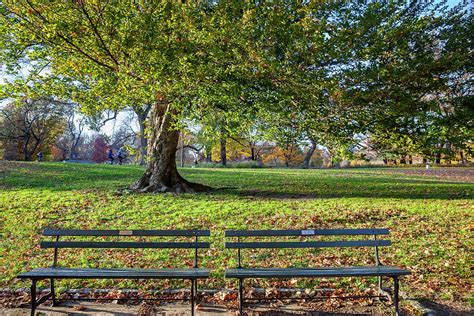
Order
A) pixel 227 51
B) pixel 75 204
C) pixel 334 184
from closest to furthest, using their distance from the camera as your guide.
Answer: pixel 227 51, pixel 75 204, pixel 334 184

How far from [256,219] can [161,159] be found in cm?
502

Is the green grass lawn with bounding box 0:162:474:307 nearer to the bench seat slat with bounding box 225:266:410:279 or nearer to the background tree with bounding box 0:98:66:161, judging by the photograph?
the bench seat slat with bounding box 225:266:410:279

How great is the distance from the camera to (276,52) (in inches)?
279

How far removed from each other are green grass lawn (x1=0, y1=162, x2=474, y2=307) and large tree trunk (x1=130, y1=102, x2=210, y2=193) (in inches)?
35.5

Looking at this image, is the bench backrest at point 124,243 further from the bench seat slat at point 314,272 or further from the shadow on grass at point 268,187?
the shadow on grass at point 268,187

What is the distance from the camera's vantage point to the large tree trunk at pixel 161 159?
38.4 feet

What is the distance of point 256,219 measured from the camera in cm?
806

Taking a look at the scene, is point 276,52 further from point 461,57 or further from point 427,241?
point 427,241

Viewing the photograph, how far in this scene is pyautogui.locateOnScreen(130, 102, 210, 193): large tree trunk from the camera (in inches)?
461

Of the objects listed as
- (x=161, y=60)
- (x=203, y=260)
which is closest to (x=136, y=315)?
(x=203, y=260)

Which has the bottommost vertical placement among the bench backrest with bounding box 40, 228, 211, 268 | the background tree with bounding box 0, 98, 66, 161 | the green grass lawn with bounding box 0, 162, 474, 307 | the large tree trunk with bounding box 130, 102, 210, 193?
the green grass lawn with bounding box 0, 162, 474, 307

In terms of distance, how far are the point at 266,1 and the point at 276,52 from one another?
1014mm

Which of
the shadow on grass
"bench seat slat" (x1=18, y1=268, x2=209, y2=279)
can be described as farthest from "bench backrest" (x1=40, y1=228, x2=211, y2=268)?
the shadow on grass

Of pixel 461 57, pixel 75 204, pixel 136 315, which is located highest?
pixel 461 57
